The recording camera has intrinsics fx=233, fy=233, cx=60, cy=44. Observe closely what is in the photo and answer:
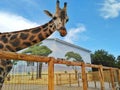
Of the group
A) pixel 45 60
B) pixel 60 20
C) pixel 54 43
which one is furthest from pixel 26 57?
pixel 54 43

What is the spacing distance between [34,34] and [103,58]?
39454 millimetres

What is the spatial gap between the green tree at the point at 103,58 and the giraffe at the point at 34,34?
37.9 meters

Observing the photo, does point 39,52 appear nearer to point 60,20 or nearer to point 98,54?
point 98,54

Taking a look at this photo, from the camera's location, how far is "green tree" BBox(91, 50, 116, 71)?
42.8 meters

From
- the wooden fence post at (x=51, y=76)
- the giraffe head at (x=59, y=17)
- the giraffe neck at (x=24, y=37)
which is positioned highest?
the giraffe head at (x=59, y=17)

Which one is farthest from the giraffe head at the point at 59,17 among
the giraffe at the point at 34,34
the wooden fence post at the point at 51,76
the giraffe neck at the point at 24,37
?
the wooden fence post at the point at 51,76

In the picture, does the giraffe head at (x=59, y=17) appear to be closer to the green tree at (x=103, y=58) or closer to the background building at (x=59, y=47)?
the background building at (x=59, y=47)

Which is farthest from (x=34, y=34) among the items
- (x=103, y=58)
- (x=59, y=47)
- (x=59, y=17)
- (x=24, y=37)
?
(x=103, y=58)

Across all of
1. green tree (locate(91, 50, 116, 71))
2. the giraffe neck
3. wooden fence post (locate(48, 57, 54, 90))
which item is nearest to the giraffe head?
the giraffe neck

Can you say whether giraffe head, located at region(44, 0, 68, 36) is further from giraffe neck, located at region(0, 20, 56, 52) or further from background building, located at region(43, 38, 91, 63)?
background building, located at region(43, 38, 91, 63)

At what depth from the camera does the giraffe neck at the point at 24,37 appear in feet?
17.2

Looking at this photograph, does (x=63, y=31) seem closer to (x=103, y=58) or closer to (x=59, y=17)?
(x=59, y=17)

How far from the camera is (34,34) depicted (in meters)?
5.55

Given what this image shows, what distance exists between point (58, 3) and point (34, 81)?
1.98 meters
